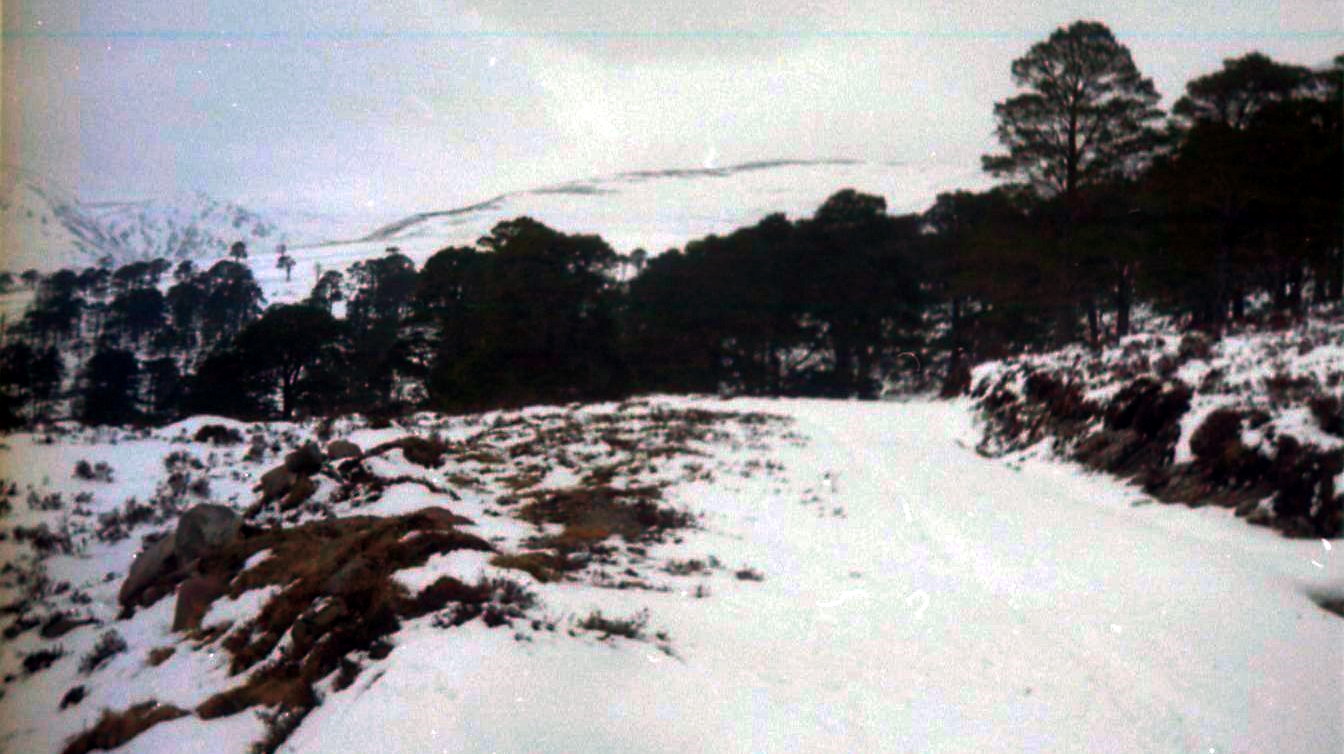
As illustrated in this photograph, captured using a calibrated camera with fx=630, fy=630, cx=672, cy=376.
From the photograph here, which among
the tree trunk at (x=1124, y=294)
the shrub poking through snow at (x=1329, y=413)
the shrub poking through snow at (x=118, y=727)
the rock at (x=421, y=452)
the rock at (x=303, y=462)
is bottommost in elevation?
the rock at (x=421, y=452)

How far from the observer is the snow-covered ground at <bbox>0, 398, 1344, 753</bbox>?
3.71 meters

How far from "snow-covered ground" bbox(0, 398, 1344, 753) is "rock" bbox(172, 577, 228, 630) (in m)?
0.15

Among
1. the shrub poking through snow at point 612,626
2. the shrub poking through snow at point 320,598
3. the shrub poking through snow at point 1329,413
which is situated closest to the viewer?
the shrub poking through snow at point 320,598

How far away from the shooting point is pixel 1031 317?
29.9 metres

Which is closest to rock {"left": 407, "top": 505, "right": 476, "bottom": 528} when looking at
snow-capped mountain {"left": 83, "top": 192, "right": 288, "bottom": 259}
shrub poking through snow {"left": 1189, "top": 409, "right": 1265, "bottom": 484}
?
snow-capped mountain {"left": 83, "top": 192, "right": 288, "bottom": 259}

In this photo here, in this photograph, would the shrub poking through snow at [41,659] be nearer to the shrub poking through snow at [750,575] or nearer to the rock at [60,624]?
the rock at [60,624]

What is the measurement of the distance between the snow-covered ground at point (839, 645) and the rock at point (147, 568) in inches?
7.1

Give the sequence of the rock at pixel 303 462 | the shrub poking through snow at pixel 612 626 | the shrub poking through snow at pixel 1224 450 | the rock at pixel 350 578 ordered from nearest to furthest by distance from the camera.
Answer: the shrub poking through snow at pixel 612 626 < the rock at pixel 350 578 < the shrub poking through snow at pixel 1224 450 < the rock at pixel 303 462

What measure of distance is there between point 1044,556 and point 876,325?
34.5 m

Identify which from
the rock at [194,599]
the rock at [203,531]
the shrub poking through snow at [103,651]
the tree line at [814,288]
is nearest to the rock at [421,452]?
the tree line at [814,288]

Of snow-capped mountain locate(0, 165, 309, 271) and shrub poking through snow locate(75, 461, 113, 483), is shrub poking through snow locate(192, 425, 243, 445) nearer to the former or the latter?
shrub poking through snow locate(75, 461, 113, 483)

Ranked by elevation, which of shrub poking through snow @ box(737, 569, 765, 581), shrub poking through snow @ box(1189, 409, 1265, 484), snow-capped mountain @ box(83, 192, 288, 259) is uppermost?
snow-capped mountain @ box(83, 192, 288, 259)

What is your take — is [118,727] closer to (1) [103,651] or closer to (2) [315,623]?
(2) [315,623]

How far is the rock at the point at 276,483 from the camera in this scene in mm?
8711
